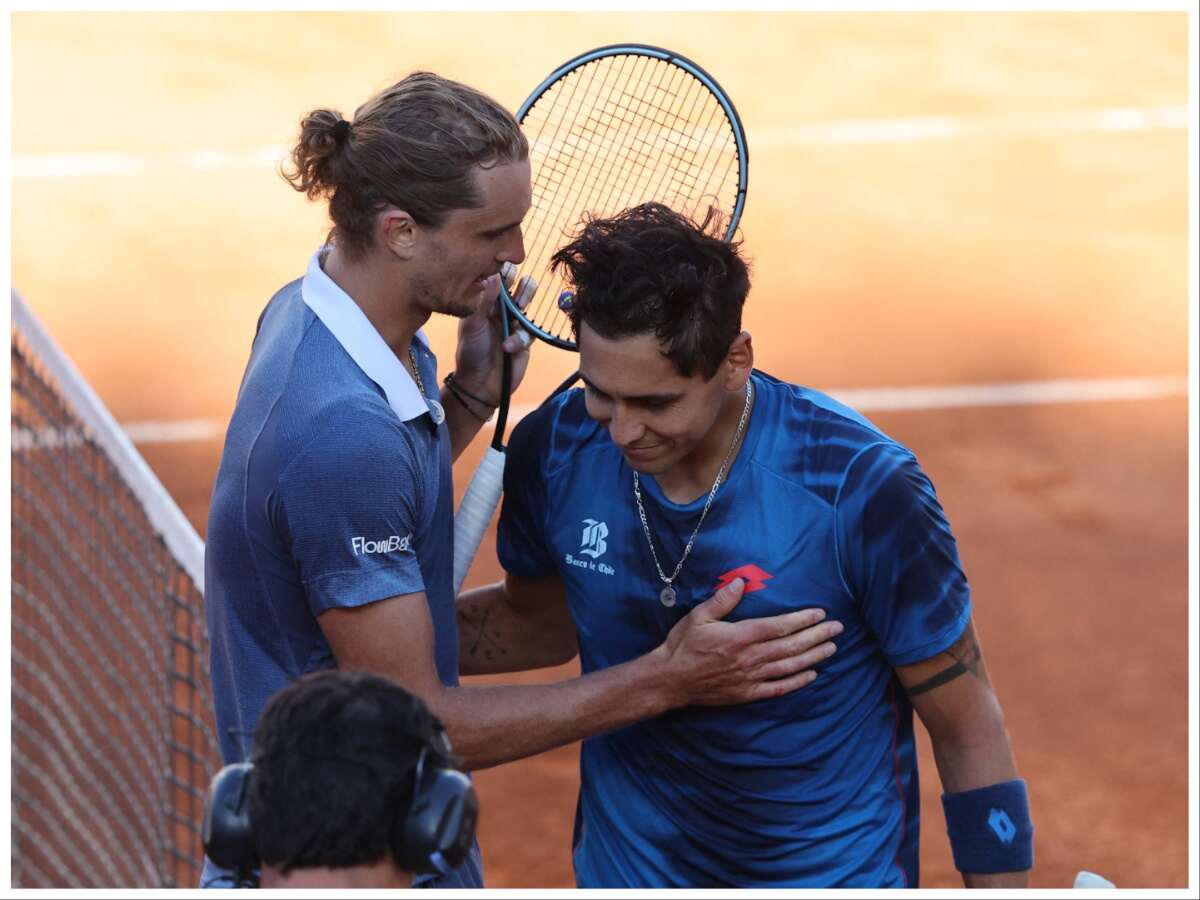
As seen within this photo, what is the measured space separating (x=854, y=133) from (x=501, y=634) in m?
10.7

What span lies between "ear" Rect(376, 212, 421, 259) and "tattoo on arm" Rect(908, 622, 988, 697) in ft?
4.26

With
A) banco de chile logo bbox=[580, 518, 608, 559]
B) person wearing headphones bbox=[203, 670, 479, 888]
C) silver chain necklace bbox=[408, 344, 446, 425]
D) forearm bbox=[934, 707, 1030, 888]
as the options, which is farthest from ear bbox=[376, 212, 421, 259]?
forearm bbox=[934, 707, 1030, 888]

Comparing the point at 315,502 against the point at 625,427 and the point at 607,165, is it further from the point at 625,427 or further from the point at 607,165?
the point at 607,165

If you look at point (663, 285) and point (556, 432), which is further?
point (556, 432)

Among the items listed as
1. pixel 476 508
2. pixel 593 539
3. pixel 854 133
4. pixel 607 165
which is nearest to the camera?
pixel 593 539

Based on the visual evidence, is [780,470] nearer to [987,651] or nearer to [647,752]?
[647,752]

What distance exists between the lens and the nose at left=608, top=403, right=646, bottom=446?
10.3 feet

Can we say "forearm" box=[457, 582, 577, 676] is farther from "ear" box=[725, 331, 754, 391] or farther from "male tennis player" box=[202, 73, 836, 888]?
"ear" box=[725, 331, 754, 391]

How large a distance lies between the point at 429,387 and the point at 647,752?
0.88 metres

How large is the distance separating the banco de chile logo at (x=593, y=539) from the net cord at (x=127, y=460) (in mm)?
1192

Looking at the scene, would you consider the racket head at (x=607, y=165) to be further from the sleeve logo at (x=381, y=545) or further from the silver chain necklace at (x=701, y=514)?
the sleeve logo at (x=381, y=545)

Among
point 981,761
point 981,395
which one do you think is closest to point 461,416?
point 981,761

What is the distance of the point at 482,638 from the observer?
3.95m

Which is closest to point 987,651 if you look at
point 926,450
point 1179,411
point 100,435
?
point 926,450
